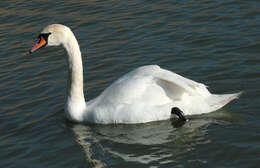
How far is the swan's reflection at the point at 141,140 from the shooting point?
324 inches

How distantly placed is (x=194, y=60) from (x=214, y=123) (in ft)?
8.47

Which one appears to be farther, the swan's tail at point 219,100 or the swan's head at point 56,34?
the swan's head at point 56,34

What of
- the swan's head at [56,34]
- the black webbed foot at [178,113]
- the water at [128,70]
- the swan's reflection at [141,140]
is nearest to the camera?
the swan's reflection at [141,140]

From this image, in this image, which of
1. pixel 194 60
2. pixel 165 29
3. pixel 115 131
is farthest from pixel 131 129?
pixel 165 29

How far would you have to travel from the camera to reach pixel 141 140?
8.77 metres

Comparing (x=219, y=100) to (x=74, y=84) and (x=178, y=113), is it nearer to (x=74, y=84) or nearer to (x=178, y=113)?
(x=178, y=113)

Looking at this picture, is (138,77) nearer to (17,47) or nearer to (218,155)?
(218,155)

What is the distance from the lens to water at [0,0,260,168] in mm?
8391

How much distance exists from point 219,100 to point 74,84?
2387mm

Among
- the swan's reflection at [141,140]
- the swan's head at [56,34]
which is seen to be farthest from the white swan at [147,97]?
the swan's reflection at [141,140]

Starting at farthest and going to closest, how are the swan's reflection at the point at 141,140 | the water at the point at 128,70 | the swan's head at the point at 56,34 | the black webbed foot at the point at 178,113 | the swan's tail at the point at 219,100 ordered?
the swan's head at the point at 56,34 < the swan's tail at the point at 219,100 < the black webbed foot at the point at 178,113 < the water at the point at 128,70 < the swan's reflection at the point at 141,140

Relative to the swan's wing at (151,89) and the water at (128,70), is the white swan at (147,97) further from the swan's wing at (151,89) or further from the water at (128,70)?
the water at (128,70)

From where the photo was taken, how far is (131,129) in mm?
9242

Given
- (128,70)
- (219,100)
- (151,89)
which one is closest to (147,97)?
(151,89)
